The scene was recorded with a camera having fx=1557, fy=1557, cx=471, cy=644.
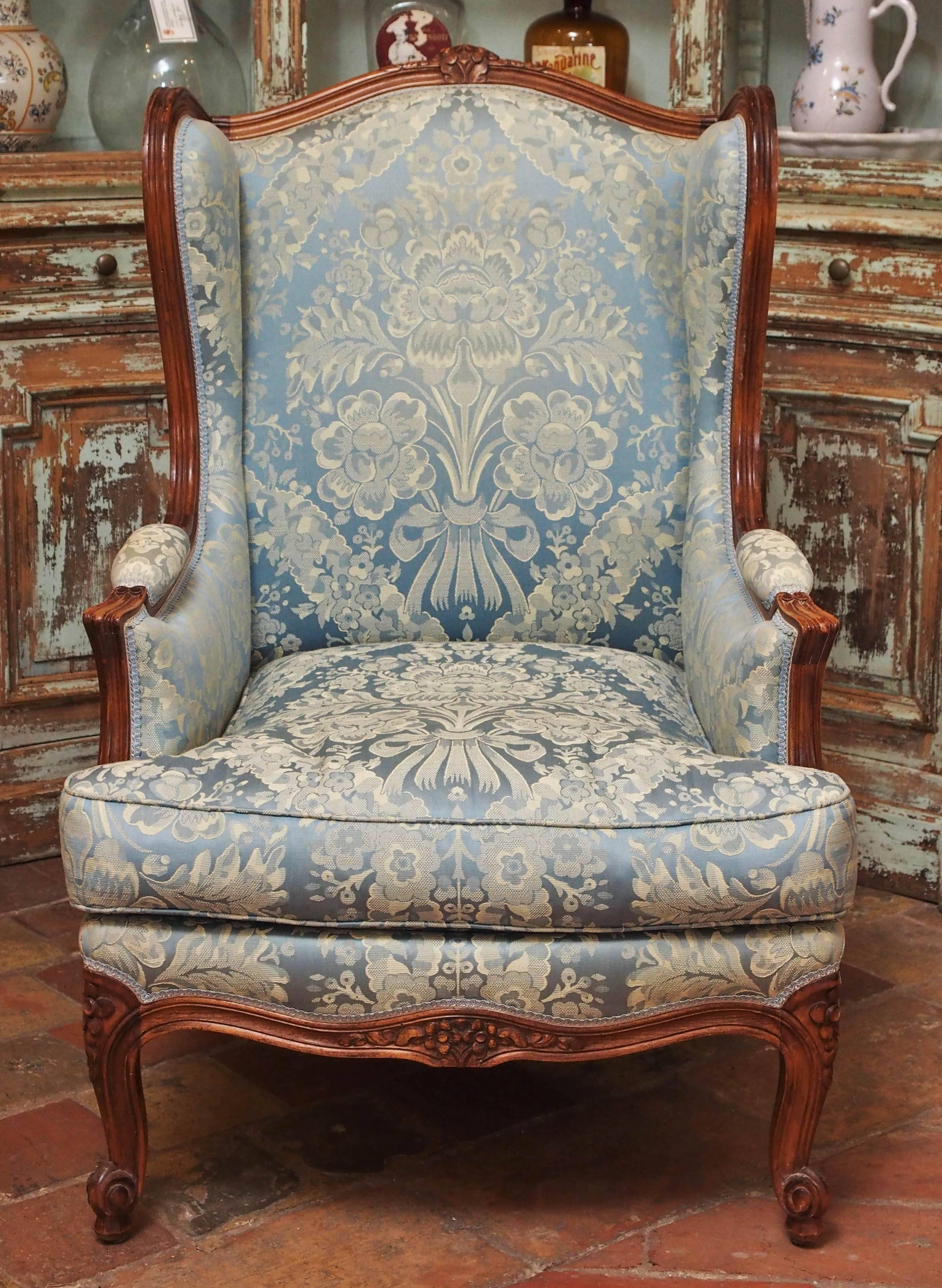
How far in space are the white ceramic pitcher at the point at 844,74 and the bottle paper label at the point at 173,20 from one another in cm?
95

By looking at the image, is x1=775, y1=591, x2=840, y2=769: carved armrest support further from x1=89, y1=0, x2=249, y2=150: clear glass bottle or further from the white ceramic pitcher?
x1=89, y1=0, x2=249, y2=150: clear glass bottle

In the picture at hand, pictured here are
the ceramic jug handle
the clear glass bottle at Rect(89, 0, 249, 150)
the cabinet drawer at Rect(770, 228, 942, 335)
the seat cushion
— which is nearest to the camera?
the seat cushion

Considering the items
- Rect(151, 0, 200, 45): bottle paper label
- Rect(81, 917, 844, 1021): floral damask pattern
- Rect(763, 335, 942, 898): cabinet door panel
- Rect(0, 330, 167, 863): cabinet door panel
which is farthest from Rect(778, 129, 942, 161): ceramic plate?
Rect(81, 917, 844, 1021): floral damask pattern

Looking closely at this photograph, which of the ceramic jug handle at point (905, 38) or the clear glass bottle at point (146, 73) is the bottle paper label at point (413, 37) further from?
the ceramic jug handle at point (905, 38)

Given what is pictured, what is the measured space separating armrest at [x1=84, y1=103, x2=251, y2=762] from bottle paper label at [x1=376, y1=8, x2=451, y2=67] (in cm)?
72

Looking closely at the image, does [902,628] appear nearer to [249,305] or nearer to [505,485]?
[505,485]

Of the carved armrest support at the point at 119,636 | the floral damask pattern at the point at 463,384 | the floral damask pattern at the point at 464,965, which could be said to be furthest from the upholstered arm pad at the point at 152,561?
the floral damask pattern at the point at 464,965

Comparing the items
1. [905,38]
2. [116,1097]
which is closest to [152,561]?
[116,1097]

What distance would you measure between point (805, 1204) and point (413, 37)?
184 cm

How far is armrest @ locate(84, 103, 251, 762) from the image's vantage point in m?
1.52

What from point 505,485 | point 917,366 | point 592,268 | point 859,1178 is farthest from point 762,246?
point 859,1178

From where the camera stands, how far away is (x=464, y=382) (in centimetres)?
188

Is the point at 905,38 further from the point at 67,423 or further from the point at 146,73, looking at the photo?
the point at 67,423

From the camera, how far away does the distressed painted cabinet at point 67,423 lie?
7.43ft
